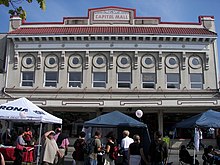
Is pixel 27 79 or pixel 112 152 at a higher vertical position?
pixel 27 79

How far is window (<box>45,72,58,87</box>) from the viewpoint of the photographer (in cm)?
2356

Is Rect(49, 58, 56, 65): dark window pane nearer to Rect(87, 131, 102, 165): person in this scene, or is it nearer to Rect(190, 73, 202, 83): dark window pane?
Rect(190, 73, 202, 83): dark window pane

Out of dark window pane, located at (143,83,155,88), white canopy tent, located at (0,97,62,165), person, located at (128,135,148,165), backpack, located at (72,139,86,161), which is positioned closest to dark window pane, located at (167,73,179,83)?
dark window pane, located at (143,83,155,88)

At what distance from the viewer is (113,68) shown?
23.5 metres

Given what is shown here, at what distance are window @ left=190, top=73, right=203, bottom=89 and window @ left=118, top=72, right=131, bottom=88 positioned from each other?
532 centimetres

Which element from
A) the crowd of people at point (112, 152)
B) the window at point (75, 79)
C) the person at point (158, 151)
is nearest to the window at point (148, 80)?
the window at point (75, 79)

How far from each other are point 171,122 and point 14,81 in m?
13.8

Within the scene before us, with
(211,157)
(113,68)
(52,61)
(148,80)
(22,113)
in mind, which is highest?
(52,61)

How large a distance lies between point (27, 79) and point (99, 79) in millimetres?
6174

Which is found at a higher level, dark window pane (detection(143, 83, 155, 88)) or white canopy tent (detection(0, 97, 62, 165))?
dark window pane (detection(143, 83, 155, 88))

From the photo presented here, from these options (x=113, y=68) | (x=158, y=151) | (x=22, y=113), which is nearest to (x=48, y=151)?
(x=158, y=151)

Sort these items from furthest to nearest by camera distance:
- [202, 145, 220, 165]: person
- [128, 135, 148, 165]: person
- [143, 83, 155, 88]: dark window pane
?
1. [143, 83, 155, 88]: dark window pane
2. [202, 145, 220, 165]: person
3. [128, 135, 148, 165]: person

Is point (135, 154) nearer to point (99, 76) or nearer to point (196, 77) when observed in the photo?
point (99, 76)

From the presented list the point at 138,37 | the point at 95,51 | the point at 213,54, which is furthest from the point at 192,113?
the point at 95,51
